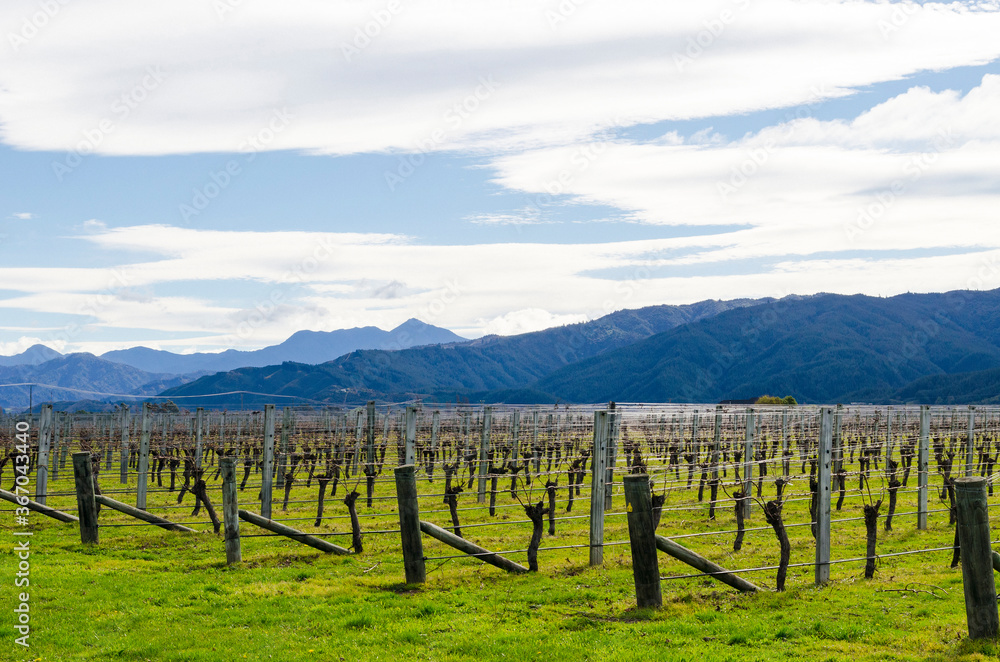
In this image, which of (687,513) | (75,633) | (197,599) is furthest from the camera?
(687,513)

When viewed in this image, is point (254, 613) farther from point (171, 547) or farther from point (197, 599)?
point (171, 547)

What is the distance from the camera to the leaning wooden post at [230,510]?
12.2 meters

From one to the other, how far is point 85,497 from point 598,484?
8602 millimetres

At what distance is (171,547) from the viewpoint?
14.4 metres

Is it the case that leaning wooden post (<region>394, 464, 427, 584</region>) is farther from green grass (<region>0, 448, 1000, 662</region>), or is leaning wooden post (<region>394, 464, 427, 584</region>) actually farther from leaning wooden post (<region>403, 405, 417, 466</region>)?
leaning wooden post (<region>403, 405, 417, 466</region>)

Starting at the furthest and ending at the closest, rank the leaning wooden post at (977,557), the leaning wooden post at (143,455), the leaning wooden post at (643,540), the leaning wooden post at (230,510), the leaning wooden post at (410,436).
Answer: the leaning wooden post at (143,455) < the leaning wooden post at (410,436) < the leaning wooden post at (230,510) < the leaning wooden post at (643,540) < the leaning wooden post at (977,557)

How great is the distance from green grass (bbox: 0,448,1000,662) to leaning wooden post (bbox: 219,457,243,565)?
0.84 ft

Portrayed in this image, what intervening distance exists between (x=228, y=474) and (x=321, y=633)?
4.25m

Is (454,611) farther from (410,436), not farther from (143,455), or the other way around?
(143,455)

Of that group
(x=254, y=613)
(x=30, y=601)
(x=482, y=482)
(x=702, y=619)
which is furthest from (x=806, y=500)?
(x=30, y=601)

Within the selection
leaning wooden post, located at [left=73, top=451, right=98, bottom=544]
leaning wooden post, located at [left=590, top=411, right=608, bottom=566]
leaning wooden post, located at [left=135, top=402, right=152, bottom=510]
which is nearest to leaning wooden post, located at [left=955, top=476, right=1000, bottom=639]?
leaning wooden post, located at [left=590, top=411, right=608, bottom=566]

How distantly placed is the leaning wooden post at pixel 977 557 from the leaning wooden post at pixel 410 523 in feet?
19.5

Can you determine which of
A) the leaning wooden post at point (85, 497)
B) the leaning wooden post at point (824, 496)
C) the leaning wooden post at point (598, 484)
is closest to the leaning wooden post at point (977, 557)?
the leaning wooden post at point (824, 496)

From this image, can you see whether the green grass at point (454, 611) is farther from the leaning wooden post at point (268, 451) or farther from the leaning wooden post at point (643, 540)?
the leaning wooden post at point (268, 451)
